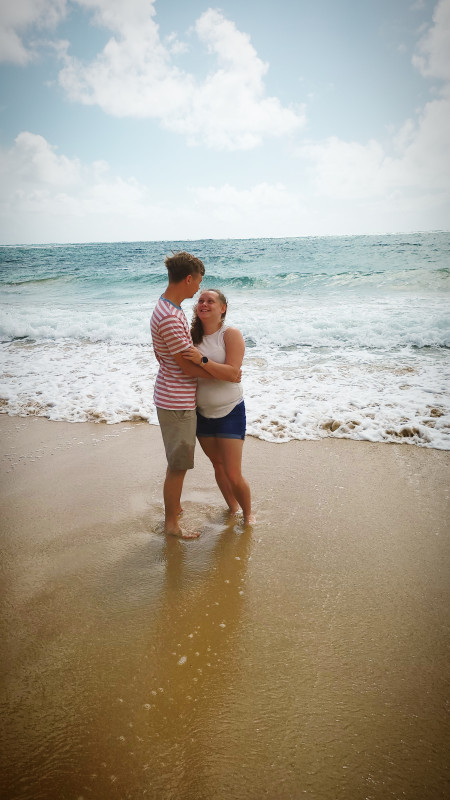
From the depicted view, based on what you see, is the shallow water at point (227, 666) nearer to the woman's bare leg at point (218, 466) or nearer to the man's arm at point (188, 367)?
the woman's bare leg at point (218, 466)

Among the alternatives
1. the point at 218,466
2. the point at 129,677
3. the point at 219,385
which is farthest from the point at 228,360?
the point at 129,677

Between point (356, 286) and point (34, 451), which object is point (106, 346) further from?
point (356, 286)

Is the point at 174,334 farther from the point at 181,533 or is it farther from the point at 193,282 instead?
the point at 181,533

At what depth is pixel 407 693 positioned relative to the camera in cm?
192

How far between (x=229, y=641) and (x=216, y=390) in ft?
5.29

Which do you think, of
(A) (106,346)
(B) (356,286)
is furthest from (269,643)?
(B) (356,286)

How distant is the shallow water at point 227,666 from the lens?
1624mm

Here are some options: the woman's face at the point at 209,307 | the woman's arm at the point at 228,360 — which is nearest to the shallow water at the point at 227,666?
the woman's arm at the point at 228,360

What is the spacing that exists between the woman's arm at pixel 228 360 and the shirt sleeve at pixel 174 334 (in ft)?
0.19

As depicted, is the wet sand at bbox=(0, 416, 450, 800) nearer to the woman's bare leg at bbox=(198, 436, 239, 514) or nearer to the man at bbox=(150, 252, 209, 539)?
the woman's bare leg at bbox=(198, 436, 239, 514)

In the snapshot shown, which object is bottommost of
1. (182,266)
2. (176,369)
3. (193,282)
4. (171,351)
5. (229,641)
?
(229,641)

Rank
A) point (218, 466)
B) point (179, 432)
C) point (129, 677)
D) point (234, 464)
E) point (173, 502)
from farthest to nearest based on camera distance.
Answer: point (218, 466)
point (173, 502)
point (234, 464)
point (179, 432)
point (129, 677)

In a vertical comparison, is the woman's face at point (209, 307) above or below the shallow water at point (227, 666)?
above

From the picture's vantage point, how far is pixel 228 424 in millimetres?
2924
